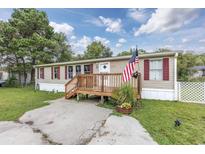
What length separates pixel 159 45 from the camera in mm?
27406

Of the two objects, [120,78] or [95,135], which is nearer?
[95,135]

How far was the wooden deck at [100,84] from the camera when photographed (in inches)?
319

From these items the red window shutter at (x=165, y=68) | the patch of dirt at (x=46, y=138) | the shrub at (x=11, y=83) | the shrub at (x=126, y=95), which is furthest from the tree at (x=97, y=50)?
the patch of dirt at (x=46, y=138)

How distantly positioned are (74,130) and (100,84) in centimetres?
466

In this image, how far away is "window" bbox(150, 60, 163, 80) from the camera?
8914 millimetres

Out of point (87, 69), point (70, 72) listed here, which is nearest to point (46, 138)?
point (87, 69)

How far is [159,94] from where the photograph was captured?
9031 millimetres

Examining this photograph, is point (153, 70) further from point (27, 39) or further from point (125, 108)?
point (27, 39)

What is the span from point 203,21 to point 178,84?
10017mm

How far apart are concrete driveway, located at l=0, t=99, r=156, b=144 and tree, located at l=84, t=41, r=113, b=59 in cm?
2968

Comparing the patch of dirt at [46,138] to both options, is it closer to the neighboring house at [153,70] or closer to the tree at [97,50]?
the neighboring house at [153,70]

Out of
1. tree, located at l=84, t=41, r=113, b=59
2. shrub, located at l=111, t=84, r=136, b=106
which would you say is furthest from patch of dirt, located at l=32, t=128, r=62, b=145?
tree, located at l=84, t=41, r=113, b=59
